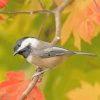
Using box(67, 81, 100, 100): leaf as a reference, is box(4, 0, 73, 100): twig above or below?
above

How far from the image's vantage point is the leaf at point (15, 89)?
1506 millimetres

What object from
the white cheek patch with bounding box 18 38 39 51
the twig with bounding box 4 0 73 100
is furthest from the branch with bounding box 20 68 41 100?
the white cheek patch with bounding box 18 38 39 51

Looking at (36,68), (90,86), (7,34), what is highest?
(7,34)

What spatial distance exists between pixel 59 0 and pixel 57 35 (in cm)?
14

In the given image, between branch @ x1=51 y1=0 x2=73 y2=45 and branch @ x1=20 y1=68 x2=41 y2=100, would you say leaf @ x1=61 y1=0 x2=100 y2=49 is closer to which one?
branch @ x1=51 y1=0 x2=73 y2=45

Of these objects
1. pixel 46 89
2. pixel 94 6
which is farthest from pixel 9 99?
pixel 94 6

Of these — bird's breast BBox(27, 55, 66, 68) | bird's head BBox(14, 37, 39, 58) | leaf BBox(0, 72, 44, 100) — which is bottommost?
leaf BBox(0, 72, 44, 100)

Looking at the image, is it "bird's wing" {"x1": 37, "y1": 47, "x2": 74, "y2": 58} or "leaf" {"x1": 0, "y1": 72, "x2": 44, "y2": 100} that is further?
"leaf" {"x1": 0, "y1": 72, "x2": 44, "y2": 100}

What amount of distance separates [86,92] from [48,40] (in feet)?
0.62

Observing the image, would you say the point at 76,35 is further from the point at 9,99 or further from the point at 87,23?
the point at 9,99

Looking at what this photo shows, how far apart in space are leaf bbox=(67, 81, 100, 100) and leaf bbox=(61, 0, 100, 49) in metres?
0.12

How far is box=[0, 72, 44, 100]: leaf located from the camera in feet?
4.94

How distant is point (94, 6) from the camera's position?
150cm

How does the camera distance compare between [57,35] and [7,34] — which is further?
[7,34]
